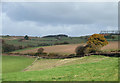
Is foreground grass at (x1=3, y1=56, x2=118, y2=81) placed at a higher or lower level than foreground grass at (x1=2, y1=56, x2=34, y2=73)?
higher

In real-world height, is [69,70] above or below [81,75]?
below

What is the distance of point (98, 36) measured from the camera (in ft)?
182

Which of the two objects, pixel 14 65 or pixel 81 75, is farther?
pixel 14 65

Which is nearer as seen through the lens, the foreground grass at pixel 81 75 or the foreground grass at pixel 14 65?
the foreground grass at pixel 81 75

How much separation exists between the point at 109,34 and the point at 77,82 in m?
88.3

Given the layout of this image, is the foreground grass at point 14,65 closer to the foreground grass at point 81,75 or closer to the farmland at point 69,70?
the farmland at point 69,70

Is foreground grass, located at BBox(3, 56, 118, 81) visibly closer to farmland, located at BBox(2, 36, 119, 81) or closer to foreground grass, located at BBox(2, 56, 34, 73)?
farmland, located at BBox(2, 36, 119, 81)

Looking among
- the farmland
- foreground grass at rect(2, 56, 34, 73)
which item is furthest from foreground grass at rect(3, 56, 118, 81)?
foreground grass at rect(2, 56, 34, 73)

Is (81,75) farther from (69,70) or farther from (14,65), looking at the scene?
(14,65)

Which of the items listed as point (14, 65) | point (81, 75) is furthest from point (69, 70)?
point (14, 65)

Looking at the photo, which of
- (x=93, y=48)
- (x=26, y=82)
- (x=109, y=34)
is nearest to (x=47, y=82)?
→ (x=26, y=82)

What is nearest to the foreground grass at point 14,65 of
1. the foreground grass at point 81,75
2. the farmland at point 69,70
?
the farmland at point 69,70

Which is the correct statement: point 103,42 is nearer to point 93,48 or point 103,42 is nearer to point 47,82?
point 93,48

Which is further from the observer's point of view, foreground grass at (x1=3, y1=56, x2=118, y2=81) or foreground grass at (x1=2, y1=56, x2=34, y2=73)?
foreground grass at (x1=2, y1=56, x2=34, y2=73)
